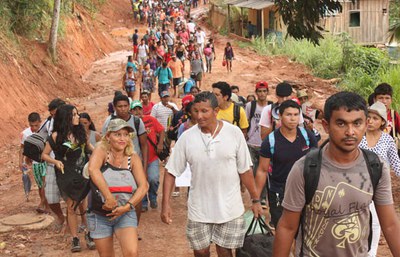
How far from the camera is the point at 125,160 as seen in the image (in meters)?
6.09

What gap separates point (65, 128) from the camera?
7.79 m

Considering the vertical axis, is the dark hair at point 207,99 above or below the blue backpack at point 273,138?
above

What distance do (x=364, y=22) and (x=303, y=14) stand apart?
81.9 ft

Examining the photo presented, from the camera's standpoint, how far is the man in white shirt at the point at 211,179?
5.96 metres

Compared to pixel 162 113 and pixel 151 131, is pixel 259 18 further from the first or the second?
pixel 151 131

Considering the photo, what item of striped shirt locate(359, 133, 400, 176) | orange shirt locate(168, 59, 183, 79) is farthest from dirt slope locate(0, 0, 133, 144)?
striped shirt locate(359, 133, 400, 176)

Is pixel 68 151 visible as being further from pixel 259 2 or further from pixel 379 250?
pixel 259 2

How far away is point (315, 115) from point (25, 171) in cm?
440

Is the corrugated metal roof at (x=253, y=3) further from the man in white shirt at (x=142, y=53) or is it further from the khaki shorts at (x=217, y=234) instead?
the khaki shorts at (x=217, y=234)

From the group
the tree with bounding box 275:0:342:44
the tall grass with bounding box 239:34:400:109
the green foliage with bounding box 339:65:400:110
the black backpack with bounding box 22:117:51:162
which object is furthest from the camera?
the tall grass with bounding box 239:34:400:109

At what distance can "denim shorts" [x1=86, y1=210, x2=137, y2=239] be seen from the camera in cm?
595

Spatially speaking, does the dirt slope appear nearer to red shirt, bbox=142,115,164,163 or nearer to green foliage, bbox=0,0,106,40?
green foliage, bbox=0,0,106,40

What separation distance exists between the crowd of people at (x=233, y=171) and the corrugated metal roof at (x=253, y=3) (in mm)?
25537

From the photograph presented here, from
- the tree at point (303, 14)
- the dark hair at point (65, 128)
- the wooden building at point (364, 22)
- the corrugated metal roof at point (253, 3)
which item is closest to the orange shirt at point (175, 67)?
the tree at point (303, 14)
